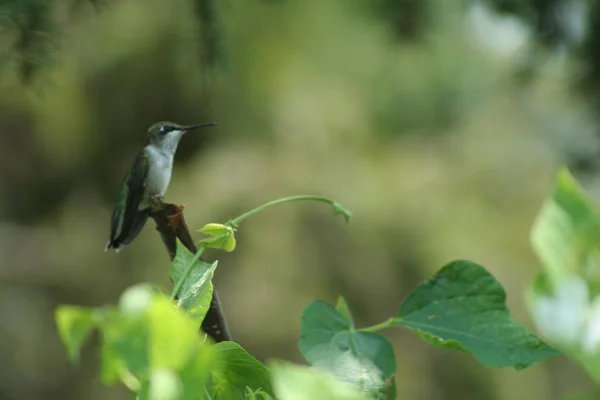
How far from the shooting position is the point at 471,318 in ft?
1.10

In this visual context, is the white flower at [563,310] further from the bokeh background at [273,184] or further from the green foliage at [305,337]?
the bokeh background at [273,184]

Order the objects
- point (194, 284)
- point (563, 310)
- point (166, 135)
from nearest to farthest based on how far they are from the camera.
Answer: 1. point (563, 310)
2. point (194, 284)
3. point (166, 135)

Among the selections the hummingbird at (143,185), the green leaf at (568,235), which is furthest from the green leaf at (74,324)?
the hummingbird at (143,185)

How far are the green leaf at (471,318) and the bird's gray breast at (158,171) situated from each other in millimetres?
393

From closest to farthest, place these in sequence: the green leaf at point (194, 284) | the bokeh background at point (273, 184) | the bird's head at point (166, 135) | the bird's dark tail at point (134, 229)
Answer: the green leaf at point (194, 284)
the bird's dark tail at point (134, 229)
the bird's head at point (166, 135)
the bokeh background at point (273, 184)

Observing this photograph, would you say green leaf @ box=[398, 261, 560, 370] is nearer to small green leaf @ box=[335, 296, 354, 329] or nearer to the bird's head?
small green leaf @ box=[335, 296, 354, 329]

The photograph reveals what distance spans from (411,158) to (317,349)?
7.66 feet

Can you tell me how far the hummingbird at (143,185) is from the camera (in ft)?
2.25

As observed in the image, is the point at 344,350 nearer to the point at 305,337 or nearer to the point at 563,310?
the point at 305,337

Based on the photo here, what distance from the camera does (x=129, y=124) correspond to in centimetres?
248

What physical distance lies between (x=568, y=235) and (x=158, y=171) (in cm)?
64

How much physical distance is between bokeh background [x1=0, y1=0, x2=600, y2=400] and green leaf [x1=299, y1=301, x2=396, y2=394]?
59.1 inches

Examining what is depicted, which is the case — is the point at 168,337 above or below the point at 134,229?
above

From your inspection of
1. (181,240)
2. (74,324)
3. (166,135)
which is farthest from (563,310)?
(166,135)
